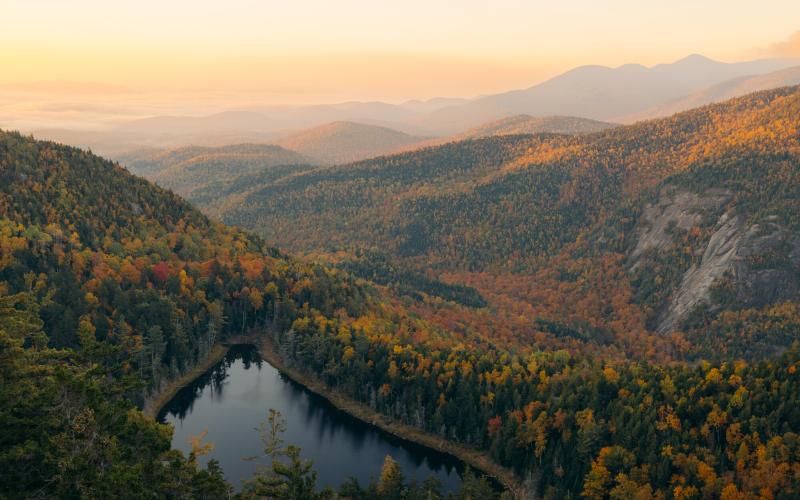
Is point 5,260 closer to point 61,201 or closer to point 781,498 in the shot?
point 61,201

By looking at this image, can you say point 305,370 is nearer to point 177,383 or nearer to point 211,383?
point 211,383

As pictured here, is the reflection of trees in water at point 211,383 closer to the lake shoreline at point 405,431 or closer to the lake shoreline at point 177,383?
the lake shoreline at point 177,383

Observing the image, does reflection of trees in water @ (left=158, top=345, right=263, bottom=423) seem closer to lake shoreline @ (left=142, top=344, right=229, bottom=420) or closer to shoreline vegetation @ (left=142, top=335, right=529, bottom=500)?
lake shoreline @ (left=142, top=344, right=229, bottom=420)

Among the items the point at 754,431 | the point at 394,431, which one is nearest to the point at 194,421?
the point at 394,431

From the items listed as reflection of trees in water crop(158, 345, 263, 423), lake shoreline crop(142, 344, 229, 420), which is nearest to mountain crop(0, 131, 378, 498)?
lake shoreline crop(142, 344, 229, 420)

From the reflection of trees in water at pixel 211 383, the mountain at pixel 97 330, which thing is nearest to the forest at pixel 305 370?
the mountain at pixel 97 330

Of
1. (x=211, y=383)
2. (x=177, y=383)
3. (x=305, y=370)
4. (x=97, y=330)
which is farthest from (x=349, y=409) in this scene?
(x=97, y=330)
